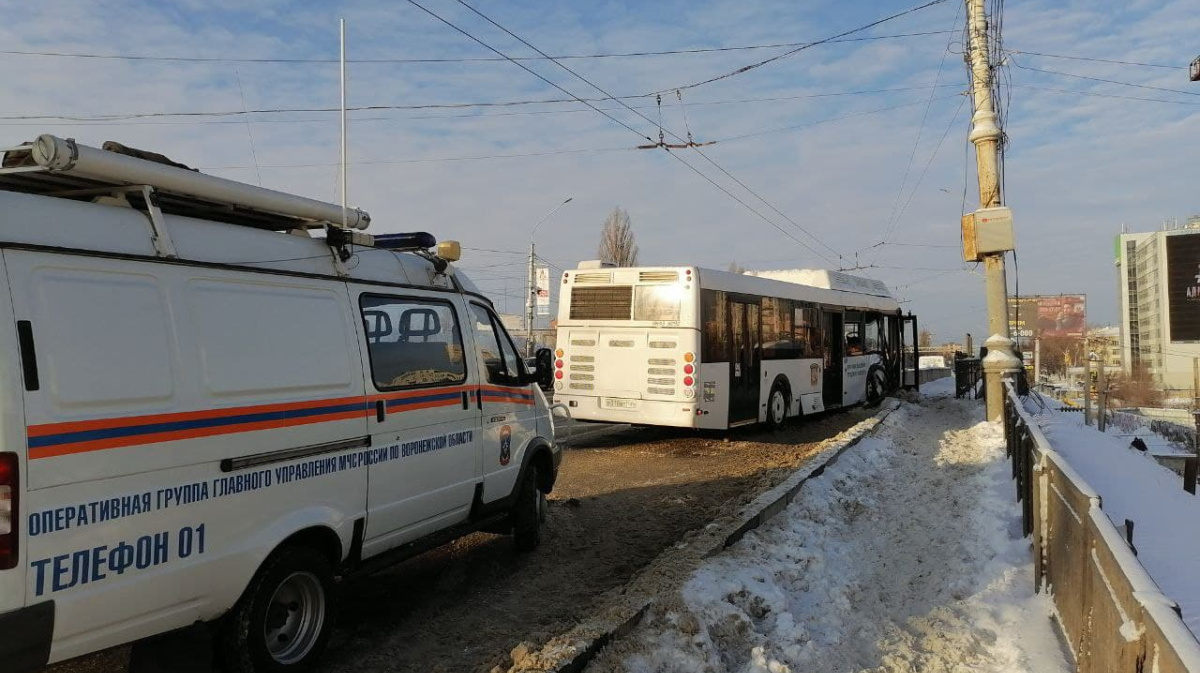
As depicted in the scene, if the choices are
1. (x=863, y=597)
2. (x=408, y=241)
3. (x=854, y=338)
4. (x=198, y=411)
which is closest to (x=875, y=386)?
(x=854, y=338)

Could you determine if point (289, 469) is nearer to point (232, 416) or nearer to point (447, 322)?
point (232, 416)

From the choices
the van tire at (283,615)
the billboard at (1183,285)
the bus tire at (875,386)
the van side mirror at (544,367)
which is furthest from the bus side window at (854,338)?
the billboard at (1183,285)

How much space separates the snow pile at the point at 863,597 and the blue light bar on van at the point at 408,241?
2.97 metres

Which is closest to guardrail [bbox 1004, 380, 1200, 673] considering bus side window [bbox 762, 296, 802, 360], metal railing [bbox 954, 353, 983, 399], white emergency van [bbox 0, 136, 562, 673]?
white emergency van [bbox 0, 136, 562, 673]

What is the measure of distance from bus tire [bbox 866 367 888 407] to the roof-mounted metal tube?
18201mm

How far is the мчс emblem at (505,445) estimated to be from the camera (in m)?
6.08

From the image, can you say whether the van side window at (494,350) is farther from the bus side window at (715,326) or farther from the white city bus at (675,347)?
the bus side window at (715,326)

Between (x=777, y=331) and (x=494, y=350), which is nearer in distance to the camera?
(x=494, y=350)

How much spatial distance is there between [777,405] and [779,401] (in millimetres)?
139

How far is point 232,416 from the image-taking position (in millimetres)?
3668

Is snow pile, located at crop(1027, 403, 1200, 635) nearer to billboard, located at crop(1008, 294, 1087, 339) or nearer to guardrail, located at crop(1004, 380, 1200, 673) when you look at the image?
guardrail, located at crop(1004, 380, 1200, 673)

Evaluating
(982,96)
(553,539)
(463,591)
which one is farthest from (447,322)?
(982,96)

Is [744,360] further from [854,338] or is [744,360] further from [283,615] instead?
[283,615]

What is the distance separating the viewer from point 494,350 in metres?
6.25
